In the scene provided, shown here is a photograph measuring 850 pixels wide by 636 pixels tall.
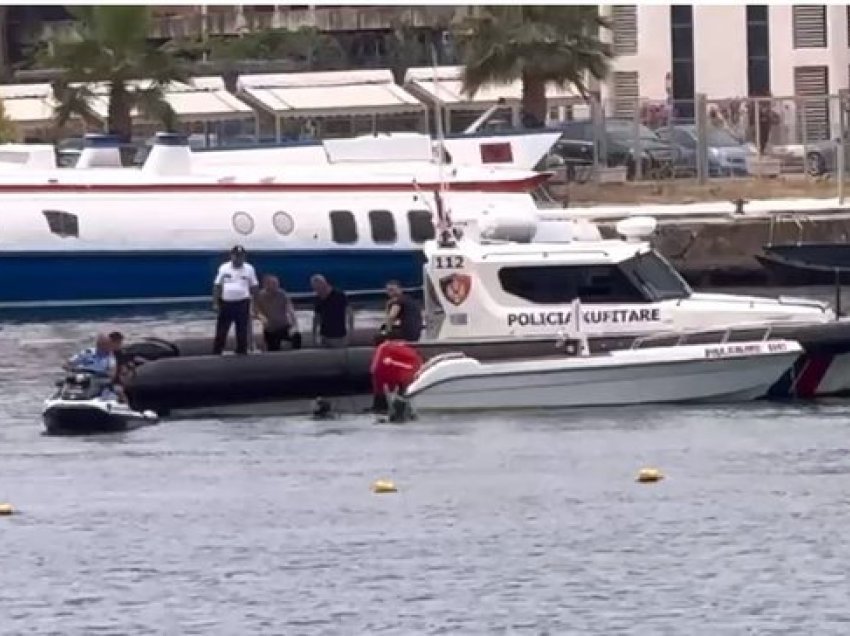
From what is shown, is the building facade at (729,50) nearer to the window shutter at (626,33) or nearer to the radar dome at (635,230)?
the window shutter at (626,33)

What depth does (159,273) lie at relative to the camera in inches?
1957

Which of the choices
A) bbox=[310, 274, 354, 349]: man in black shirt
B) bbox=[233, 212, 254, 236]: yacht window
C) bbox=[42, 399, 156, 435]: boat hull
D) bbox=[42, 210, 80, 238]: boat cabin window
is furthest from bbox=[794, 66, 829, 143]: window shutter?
bbox=[42, 399, 156, 435]: boat hull

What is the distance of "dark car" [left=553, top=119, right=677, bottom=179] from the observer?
62.6 metres

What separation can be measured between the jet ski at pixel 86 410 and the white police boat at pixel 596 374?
2840 millimetres

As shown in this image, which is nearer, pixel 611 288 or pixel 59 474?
pixel 59 474

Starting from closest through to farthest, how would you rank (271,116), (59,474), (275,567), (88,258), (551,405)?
(275,567) < (59,474) < (551,405) < (88,258) < (271,116)

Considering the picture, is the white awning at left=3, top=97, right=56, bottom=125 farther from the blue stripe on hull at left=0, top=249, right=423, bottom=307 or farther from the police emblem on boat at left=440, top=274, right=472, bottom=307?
the police emblem on boat at left=440, top=274, right=472, bottom=307

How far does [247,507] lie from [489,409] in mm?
5448

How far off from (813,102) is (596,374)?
114 feet

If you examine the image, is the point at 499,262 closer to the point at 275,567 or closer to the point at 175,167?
the point at 275,567

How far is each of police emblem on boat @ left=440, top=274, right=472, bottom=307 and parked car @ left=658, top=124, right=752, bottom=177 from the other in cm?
2880

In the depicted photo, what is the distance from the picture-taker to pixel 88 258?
49281mm

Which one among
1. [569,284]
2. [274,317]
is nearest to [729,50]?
[274,317]

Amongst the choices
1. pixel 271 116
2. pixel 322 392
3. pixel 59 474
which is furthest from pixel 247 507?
pixel 271 116
